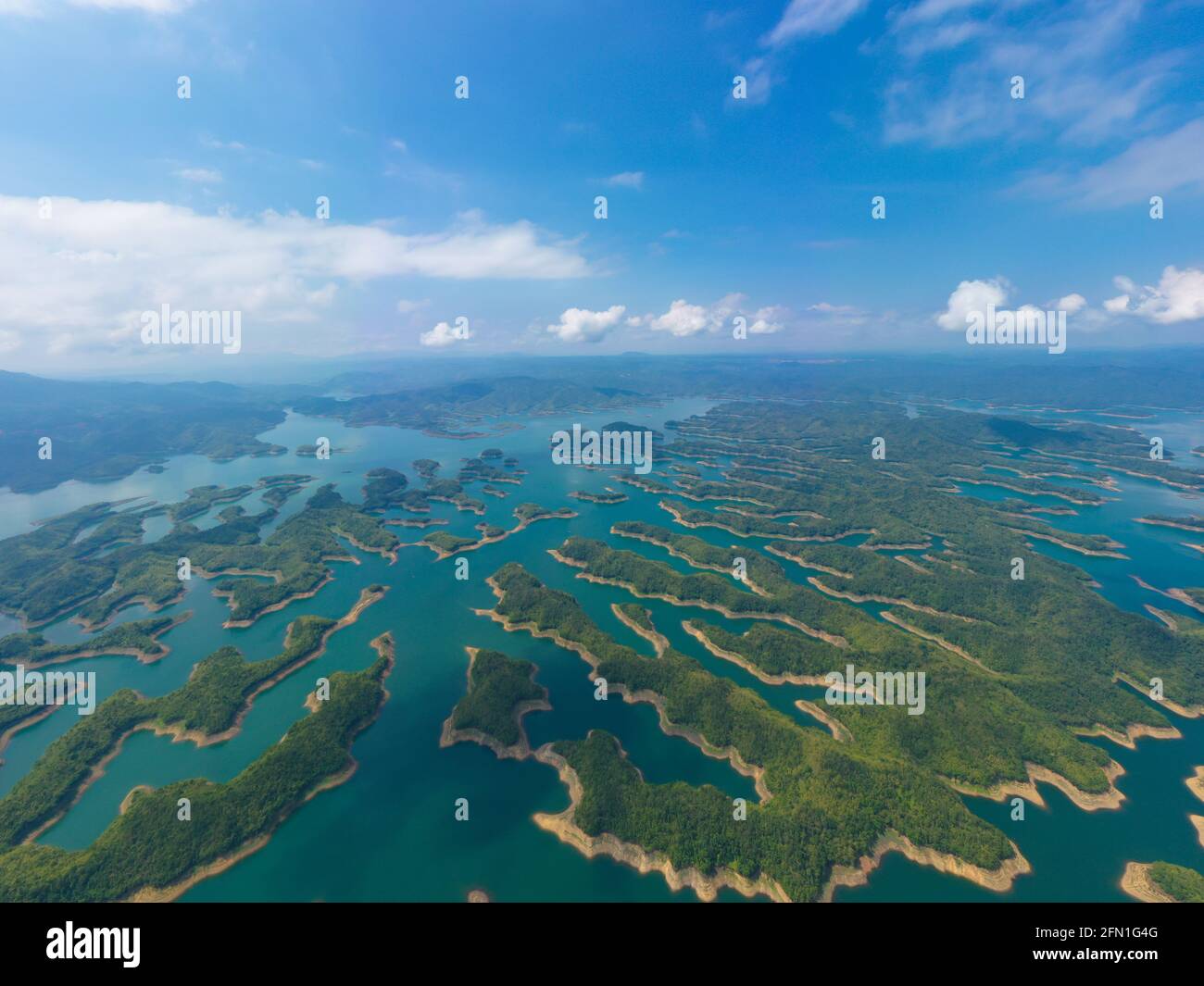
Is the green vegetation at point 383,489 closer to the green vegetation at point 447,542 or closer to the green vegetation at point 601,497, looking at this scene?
the green vegetation at point 447,542

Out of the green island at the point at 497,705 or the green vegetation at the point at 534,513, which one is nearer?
the green island at the point at 497,705

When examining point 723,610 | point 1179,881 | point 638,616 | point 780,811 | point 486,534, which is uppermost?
point 486,534

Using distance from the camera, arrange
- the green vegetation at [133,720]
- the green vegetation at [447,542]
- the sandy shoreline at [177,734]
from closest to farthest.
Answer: the green vegetation at [133,720] → the sandy shoreline at [177,734] → the green vegetation at [447,542]

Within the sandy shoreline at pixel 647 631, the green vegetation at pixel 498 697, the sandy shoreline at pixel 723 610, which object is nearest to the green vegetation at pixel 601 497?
the sandy shoreline at pixel 723 610

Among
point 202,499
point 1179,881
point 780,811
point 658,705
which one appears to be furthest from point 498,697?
point 202,499

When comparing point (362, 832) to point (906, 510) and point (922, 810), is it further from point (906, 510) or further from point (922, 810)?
point (906, 510)

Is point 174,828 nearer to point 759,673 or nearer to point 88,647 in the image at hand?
point 88,647

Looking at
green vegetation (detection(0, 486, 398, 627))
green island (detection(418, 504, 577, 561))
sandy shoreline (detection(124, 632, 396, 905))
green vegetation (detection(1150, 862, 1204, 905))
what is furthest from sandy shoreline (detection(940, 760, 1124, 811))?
green vegetation (detection(0, 486, 398, 627))
